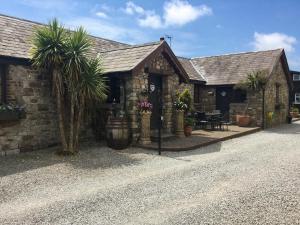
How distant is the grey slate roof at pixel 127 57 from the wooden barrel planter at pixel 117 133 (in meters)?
1.85

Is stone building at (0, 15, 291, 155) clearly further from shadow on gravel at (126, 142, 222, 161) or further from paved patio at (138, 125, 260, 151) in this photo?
shadow on gravel at (126, 142, 222, 161)

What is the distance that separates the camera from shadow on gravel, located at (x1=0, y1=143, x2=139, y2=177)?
8406mm

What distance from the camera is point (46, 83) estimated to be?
11148 mm

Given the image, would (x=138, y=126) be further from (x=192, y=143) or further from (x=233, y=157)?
(x=233, y=157)

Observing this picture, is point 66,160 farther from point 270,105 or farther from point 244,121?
point 270,105

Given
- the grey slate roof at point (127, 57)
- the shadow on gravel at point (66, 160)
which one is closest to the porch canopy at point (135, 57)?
the grey slate roof at point (127, 57)

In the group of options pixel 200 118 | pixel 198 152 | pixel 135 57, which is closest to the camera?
pixel 198 152

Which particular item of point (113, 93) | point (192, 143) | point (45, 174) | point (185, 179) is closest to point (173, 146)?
point (192, 143)

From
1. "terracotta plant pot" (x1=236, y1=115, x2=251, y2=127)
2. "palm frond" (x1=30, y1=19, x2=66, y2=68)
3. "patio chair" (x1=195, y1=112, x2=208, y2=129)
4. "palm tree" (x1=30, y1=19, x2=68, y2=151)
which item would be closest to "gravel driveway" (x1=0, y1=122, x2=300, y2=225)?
"palm tree" (x1=30, y1=19, x2=68, y2=151)

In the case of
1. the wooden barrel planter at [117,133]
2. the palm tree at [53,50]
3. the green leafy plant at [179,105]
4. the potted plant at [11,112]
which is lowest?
the wooden barrel planter at [117,133]

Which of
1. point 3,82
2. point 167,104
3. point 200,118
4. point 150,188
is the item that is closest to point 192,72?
point 200,118

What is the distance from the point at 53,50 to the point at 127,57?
3287mm

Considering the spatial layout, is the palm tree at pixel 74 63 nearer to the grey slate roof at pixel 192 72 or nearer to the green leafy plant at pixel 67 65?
the green leafy plant at pixel 67 65

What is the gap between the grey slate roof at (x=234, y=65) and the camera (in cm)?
1975
